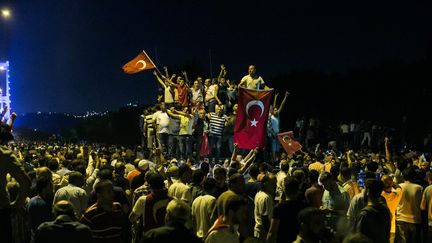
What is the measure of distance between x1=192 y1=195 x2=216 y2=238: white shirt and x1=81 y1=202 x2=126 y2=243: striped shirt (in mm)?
1377

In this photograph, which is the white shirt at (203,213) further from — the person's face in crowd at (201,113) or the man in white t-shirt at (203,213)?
the person's face in crowd at (201,113)

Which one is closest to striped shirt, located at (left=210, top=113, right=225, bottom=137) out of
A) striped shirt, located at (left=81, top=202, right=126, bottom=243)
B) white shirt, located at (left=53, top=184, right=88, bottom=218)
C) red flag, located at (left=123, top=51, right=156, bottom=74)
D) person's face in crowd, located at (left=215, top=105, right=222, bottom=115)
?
person's face in crowd, located at (left=215, top=105, right=222, bottom=115)

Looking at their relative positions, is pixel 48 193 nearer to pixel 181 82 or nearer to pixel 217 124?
Answer: pixel 217 124

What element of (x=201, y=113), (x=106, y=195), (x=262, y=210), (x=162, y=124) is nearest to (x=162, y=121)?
(x=162, y=124)

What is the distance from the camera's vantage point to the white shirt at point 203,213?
8.05 meters

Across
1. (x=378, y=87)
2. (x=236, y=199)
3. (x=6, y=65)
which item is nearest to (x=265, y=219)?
(x=236, y=199)

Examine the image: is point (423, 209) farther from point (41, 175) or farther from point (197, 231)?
point (41, 175)

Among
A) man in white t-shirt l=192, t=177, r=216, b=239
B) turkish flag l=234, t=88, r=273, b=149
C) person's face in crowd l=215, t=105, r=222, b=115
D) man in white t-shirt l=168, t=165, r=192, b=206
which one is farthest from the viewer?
person's face in crowd l=215, t=105, r=222, b=115

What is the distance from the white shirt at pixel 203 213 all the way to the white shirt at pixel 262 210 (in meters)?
0.77

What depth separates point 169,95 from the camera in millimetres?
25297

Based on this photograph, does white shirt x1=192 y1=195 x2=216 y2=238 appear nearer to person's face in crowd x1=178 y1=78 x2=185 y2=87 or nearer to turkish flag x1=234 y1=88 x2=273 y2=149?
turkish flag x1=234 y1=88 x2=273 y2=149

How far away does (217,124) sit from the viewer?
20.8 m

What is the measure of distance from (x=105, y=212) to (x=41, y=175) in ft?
7.56

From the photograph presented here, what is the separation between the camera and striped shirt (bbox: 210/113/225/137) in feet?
68.0
